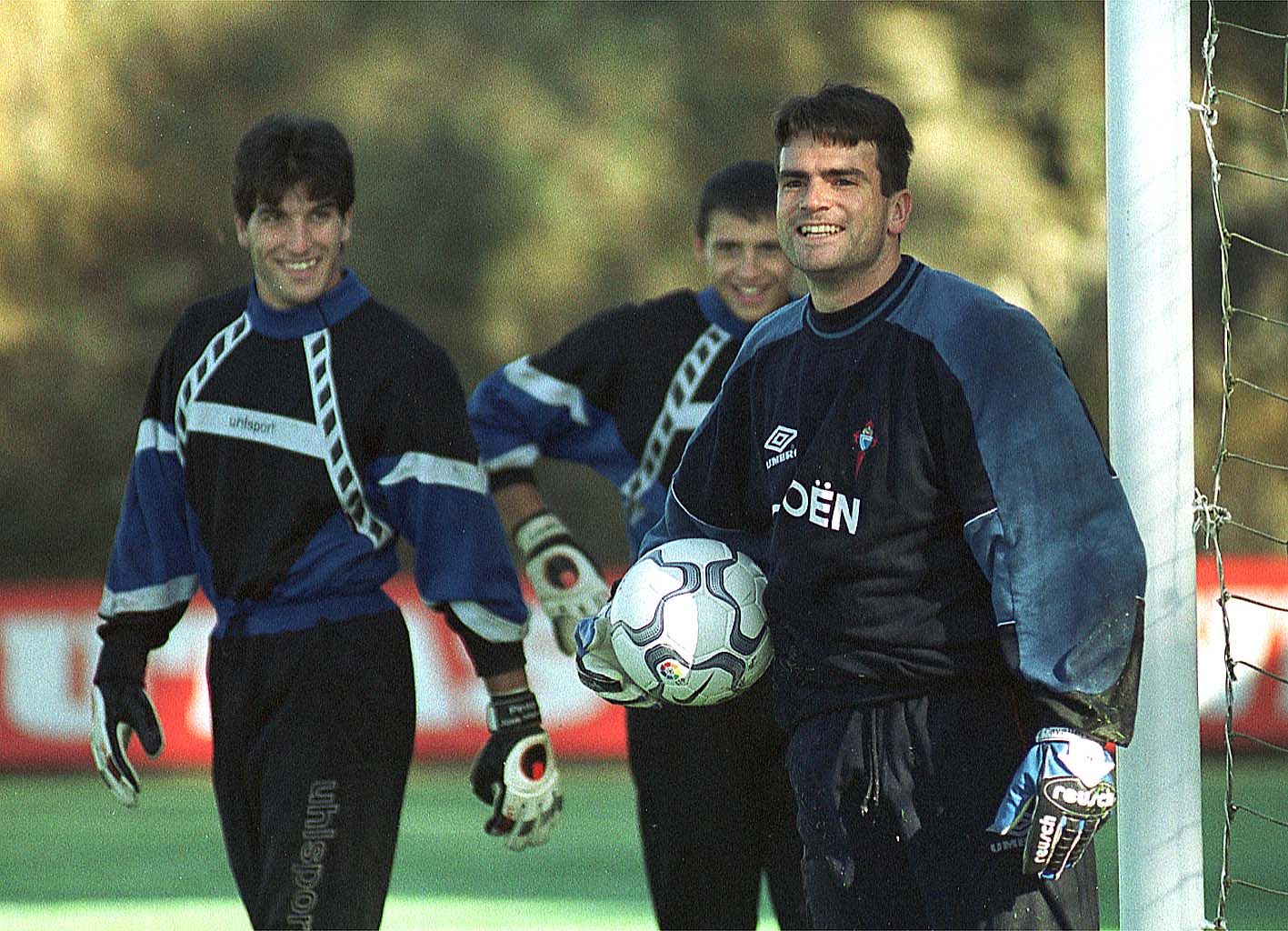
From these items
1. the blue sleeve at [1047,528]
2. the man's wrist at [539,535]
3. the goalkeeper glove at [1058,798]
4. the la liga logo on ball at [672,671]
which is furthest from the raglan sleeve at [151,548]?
the goalkeeper glove at [1058,798]

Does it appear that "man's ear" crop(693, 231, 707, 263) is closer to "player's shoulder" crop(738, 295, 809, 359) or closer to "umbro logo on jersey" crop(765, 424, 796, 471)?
"player's shoulder" crop(738, 295, 809, 359)

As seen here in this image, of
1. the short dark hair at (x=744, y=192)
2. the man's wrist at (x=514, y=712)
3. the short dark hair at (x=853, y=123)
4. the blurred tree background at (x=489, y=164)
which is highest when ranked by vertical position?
the blurred tree background at (x=489, y=164)

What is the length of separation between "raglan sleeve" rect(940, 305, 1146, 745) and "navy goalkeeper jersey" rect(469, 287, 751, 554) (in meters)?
1.90

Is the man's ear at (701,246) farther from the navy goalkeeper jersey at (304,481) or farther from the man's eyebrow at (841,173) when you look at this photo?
the man's eyebrow at (841,173)

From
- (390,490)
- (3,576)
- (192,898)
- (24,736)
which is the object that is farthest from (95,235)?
(390,490)

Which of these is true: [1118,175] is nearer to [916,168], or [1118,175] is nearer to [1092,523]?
[1092,523]

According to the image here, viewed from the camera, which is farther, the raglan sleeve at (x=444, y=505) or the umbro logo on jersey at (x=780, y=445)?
the raglan sleeve at (x=444, y=505)

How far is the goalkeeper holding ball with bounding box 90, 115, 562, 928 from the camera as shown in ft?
14.1

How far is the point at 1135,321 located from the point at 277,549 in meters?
1.81

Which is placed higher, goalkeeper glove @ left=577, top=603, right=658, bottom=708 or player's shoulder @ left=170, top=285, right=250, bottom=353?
player's shoulder @ left=170, top=285, right=250, bottom=353

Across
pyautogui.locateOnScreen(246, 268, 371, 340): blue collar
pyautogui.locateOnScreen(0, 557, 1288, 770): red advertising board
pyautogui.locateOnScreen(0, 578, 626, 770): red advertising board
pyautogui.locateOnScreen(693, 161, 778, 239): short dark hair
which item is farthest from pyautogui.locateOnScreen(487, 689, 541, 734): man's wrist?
pyautogui.locateOnScreen(0, 557, 1288, 770): red advertising board

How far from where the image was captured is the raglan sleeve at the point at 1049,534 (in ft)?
10.6

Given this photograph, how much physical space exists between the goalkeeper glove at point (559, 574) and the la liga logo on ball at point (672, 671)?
1719 mm

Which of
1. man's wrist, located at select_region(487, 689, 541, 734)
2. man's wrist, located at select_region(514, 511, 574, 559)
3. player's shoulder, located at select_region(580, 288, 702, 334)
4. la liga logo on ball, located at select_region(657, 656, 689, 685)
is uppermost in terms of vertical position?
player's shoulder, located at select_region(580, 288, 702, 334)
